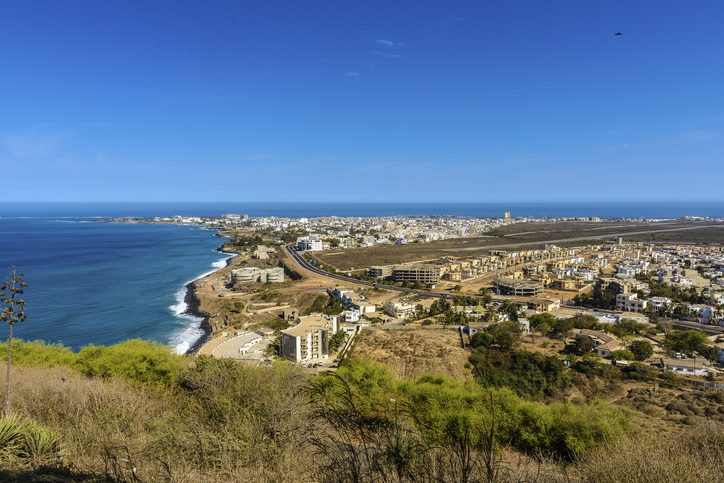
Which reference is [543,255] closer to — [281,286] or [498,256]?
[498,256]

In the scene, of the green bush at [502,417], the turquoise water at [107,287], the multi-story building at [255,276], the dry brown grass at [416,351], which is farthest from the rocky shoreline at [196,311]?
the green bush at [502,417]

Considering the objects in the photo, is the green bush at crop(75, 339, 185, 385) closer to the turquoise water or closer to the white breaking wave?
the white breaking wave

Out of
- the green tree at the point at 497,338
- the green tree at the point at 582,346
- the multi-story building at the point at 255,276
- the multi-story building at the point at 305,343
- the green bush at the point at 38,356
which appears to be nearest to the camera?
the green bush at the point at 38,356

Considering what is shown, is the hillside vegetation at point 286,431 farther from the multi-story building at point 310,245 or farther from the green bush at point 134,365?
the multi-story building at point 310,245

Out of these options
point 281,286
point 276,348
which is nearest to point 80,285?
point 281,286

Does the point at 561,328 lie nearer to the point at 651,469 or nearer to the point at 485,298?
the point at 485,298

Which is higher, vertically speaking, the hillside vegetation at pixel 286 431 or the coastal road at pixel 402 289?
the hillside vegetation at pixel 286 431
